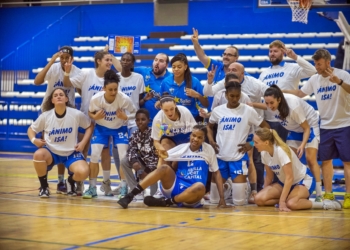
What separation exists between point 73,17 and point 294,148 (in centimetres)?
1225

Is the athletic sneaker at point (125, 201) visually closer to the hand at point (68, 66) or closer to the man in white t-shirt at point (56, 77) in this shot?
the man in white t-shirt at point (56, 77)

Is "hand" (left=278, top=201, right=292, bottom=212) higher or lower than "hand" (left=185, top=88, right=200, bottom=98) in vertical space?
lower

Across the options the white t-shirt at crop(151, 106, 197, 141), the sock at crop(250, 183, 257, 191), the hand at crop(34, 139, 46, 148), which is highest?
the white t-shirt at crop(151, 106, 197, 141)

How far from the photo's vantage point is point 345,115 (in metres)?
7.08

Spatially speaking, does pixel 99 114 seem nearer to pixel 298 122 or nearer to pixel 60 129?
pixel 60 129

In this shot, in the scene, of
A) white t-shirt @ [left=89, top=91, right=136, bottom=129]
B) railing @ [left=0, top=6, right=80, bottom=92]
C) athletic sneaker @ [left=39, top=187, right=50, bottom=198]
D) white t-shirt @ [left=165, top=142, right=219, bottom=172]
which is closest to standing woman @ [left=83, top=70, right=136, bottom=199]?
white t-shirt @ [left=89, top=91, right=136, bottom=129]

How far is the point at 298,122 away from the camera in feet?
22.8

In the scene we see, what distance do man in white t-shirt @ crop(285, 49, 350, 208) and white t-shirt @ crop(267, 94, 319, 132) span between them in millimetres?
196

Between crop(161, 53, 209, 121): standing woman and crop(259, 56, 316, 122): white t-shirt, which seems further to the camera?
crop(259, 56, 316, 122): white t-shirt

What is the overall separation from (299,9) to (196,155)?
4584mm

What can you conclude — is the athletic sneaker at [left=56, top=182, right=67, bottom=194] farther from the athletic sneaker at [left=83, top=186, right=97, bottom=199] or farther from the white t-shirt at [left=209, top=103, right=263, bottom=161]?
the white t-shirt at [left=209, top=103, right=263, bottom=161]

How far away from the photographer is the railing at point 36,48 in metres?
16.3

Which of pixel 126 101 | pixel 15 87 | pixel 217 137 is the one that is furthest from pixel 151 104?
pixel 15 87

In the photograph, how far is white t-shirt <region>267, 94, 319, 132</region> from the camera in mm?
6898
